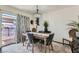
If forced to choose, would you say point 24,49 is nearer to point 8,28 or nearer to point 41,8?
point 8,28

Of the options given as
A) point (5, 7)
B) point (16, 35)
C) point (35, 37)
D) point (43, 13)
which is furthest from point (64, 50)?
point (5, 7)

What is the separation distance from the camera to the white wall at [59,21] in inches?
85.3

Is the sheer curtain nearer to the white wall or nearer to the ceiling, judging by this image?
the ceiling

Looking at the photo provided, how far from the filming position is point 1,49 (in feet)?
6.99

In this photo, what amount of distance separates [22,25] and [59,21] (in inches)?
31.2

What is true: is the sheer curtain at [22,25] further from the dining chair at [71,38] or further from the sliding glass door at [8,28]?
the dining chair at [71,38]

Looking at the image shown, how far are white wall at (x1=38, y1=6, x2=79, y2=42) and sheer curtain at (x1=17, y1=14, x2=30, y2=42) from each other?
0.91ft

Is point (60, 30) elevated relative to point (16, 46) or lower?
elevated

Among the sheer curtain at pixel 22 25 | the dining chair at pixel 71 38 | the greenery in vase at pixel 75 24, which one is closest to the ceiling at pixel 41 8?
the sheer curtain at pixel 22 25

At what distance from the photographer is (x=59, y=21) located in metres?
→ 2.23

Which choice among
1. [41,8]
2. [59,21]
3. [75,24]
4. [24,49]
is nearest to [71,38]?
[75,24]
